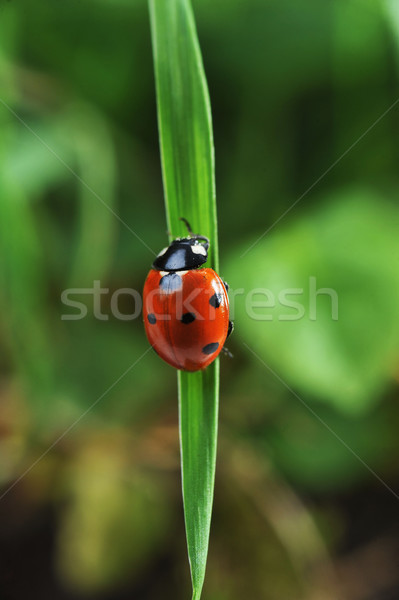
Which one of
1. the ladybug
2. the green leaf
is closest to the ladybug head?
the ladybug

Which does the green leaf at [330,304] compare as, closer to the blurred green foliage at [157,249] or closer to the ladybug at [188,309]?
the blurred green foliage at [157,249]

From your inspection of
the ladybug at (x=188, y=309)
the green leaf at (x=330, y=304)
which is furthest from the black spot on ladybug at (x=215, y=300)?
the green leaf at (x=330, y=304)

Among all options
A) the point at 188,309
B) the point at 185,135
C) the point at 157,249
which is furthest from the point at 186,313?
the point at 157,249

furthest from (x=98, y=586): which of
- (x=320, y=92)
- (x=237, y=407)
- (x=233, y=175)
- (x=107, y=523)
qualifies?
(x=320, y=92)

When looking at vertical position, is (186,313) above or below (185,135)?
below

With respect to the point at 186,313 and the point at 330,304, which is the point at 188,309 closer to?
the point at 186,313

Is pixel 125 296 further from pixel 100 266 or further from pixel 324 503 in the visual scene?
pixel 324 503
